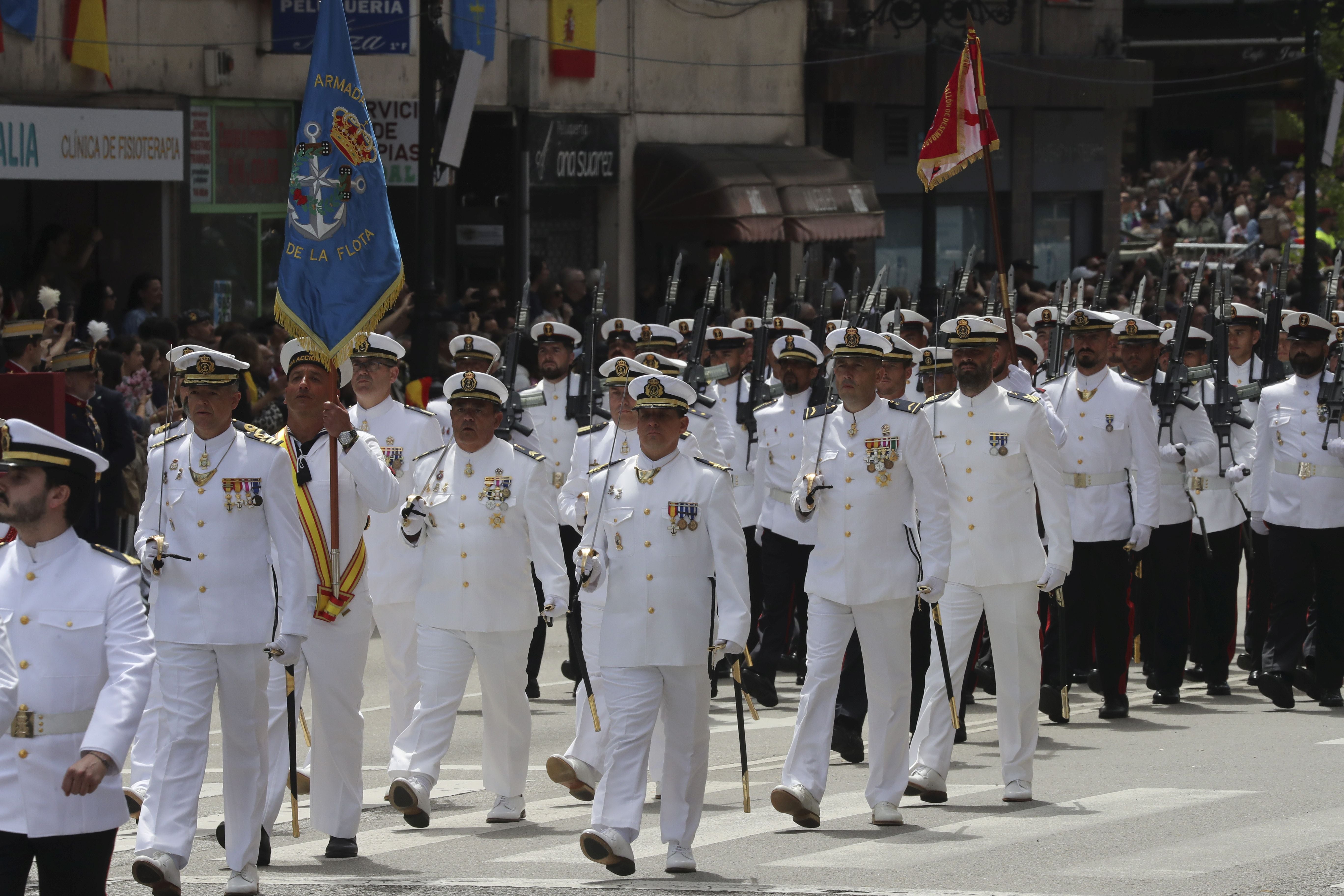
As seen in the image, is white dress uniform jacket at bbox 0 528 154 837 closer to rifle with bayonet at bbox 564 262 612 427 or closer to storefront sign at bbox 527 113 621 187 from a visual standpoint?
rifle with bayonet at bbox 564 262 612 427

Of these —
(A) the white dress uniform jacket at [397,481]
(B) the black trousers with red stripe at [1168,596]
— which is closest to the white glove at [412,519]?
(A) the white dress uniform jacket at [397,481]

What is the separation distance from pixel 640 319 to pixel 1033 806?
59.1 feet

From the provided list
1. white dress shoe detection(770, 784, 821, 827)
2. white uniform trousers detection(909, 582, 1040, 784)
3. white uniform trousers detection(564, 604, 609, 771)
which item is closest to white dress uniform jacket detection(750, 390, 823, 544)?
white uniform trousers detection(909, 582, 1040, 784)

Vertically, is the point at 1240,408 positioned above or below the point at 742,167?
below

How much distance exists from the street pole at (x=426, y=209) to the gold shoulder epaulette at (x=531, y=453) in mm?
7729

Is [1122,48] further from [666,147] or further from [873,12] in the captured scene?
[666,147]

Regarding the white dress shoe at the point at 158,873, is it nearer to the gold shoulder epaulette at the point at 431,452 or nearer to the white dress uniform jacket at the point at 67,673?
the white dress uniform jacket at the point at 67,673

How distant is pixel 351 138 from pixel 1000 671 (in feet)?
12.9

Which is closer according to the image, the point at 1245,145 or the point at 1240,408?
the point at 1240,408

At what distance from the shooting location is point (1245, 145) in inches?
1935

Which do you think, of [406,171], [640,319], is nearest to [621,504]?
[406,171]

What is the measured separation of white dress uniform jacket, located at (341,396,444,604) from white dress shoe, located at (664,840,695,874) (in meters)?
2.11

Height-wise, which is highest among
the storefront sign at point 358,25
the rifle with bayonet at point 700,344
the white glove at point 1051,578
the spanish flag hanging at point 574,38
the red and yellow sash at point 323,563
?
the spanish flag hanging at point 574,38

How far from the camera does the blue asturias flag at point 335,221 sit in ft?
31.7
